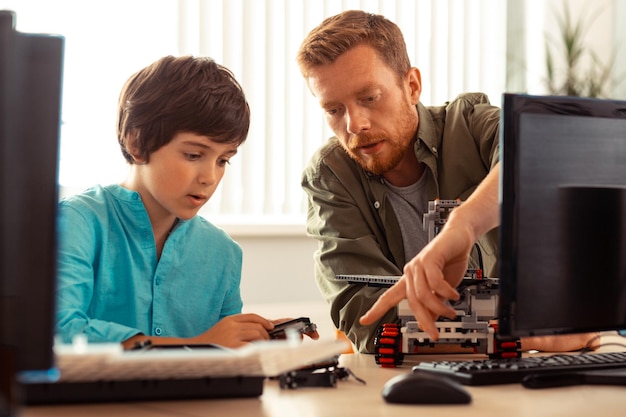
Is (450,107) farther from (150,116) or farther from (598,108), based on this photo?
(598,108)

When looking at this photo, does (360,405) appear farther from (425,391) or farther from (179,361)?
(179,361)

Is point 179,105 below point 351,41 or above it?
below

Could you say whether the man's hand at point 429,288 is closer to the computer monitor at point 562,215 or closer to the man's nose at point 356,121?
the computer monitor at point 562,215

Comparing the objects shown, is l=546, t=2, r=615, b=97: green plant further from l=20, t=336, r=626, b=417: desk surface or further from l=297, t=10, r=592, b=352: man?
l=20, t=336, r=626, b=417: desk surface

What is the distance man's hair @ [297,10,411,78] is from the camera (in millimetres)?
2225

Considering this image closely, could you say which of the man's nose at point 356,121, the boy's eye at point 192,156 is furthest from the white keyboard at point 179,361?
the man's nose at point 356,121

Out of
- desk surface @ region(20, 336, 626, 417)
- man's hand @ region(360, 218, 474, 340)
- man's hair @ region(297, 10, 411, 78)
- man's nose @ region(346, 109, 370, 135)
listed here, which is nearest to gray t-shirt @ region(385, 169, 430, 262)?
man's nose @ region(346, 109, 370, 135)

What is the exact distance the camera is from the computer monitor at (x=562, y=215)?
122 centimetres

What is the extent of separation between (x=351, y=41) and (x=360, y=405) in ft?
4.45

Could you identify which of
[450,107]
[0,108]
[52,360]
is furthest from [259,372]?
[450,107]

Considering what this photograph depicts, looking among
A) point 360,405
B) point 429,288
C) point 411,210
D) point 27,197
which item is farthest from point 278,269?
point 27,197

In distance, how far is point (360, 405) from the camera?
1.08 metres

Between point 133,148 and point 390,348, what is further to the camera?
point 133,148

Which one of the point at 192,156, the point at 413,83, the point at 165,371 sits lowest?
the point at 165,371
